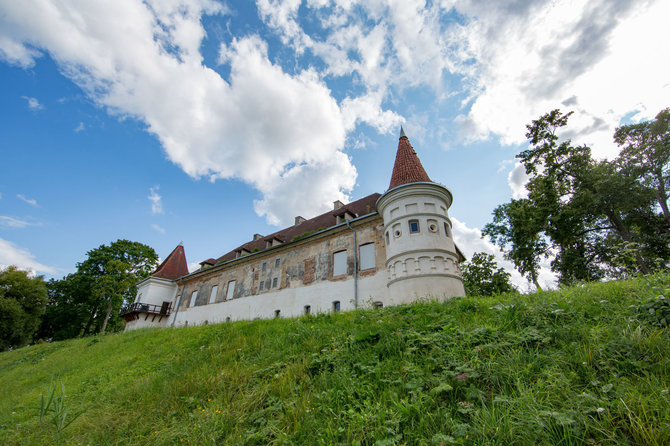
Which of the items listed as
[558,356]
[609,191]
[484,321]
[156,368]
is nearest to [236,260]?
[156,368]

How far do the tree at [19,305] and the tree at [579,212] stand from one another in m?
46.4

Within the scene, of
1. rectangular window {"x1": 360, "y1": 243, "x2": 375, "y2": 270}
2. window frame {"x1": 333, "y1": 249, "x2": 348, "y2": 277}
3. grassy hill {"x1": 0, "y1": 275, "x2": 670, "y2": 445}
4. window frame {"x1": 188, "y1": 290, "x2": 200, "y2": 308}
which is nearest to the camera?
grassy hill {"x1": 0, "y1": 275, "x2": 670, "y2": 445}

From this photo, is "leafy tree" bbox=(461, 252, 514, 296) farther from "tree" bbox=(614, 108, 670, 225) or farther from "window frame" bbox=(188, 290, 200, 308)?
"window frame" bbox=(188, 290, 200, 308)

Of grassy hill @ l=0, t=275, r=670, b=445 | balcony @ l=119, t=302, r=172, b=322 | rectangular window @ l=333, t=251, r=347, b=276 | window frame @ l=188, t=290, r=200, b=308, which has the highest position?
rectangular window @ l=333, t=251, r=347, b=276

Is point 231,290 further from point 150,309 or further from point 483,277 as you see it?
point 483,277

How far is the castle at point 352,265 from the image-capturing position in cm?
1374

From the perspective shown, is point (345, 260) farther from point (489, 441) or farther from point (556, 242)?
point (489, 441)

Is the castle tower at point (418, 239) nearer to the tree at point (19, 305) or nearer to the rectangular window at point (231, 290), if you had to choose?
the rectangular window at point (231, 290)

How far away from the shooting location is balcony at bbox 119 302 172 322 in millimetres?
27875

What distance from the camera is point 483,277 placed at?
2495 cm

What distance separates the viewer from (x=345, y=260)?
700 inches

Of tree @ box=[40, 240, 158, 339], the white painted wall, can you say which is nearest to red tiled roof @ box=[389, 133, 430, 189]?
the white painted wall

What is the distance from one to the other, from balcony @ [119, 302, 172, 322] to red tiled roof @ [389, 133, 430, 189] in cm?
2646

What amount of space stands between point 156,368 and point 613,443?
8.48m
